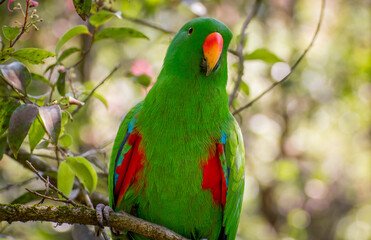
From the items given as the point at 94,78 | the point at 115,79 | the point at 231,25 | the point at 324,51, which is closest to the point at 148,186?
the point at 115,79

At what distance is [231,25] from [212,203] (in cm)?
333

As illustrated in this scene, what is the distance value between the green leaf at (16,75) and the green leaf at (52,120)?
121 mm

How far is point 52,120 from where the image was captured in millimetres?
1487

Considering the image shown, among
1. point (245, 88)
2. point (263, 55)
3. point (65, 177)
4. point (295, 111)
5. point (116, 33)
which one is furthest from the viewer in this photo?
point (295, 111)

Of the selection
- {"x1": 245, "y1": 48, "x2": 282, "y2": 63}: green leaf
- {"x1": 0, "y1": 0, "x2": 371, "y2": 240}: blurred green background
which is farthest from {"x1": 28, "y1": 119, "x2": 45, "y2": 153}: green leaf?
{"x1": 0, "y1": 0, "x2": 371, "y2": 240}: blurred green background

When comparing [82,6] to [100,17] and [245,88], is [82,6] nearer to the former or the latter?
[100,17]

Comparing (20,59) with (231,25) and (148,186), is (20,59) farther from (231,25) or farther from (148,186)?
(231,25)

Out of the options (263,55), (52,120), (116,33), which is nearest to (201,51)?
(116,33)

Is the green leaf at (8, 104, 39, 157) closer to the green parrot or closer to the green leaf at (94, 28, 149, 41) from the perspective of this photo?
the green parrot

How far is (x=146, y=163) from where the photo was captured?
6.55 feet

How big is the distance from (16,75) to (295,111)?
394 centimetres

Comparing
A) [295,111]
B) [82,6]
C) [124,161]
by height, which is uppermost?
[82,6]

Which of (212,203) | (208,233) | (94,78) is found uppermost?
(212,203)

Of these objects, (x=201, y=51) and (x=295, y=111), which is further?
(x=295, y=111)
